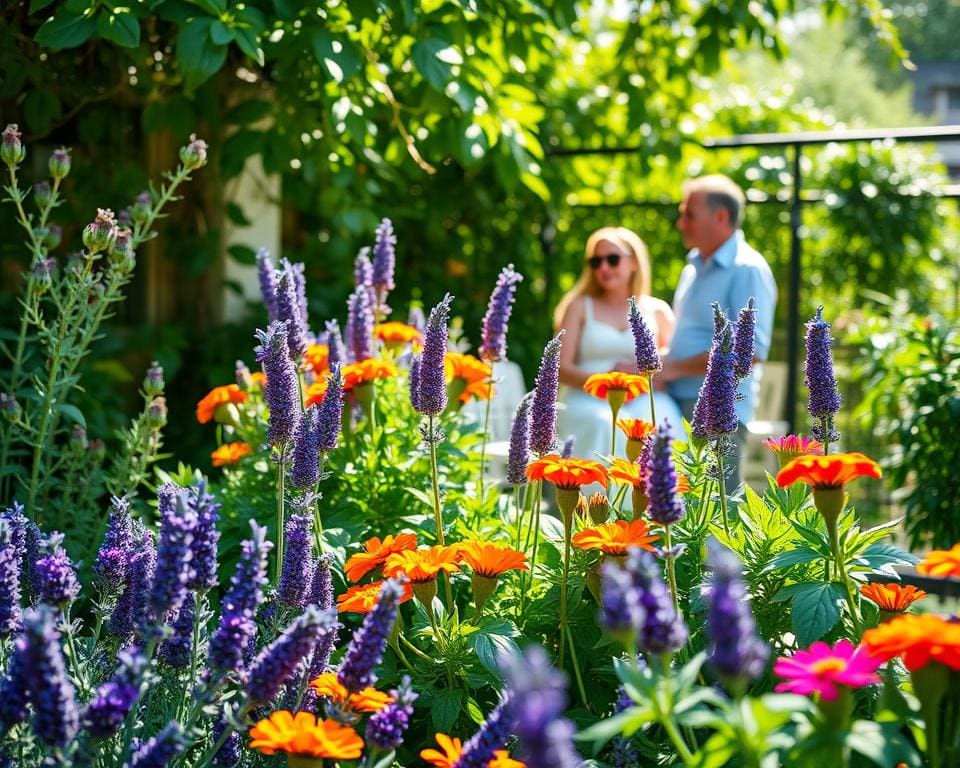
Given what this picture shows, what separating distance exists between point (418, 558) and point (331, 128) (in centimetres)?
247

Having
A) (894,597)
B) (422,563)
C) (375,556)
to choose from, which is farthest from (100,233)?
(894,597)

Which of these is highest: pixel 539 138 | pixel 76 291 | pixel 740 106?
pixel 740 106

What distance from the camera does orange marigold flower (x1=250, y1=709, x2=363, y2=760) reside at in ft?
4.36

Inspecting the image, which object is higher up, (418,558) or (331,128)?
(331,128)

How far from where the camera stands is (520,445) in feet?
6.75

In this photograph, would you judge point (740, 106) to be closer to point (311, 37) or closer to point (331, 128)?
point (331, 128)

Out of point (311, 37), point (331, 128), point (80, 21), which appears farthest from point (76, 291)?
point (331, 128)

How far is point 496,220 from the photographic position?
6172mm

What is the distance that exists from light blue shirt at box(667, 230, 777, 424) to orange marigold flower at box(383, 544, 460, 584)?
2640 millimetres

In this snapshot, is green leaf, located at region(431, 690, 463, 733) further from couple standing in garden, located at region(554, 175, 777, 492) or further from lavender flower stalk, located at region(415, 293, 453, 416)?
couple standing in garden, located at region(554, 175, 777, 492)

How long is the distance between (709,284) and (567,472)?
283 cm

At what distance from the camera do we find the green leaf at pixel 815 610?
66.4 inches

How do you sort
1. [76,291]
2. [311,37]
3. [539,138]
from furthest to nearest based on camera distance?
[539,138] < [311,37] < [76,291]

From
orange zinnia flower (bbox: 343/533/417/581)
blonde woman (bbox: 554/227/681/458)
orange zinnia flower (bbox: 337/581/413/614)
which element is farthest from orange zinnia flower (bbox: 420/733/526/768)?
blonde woman (bbox: 554/227/681/458)
